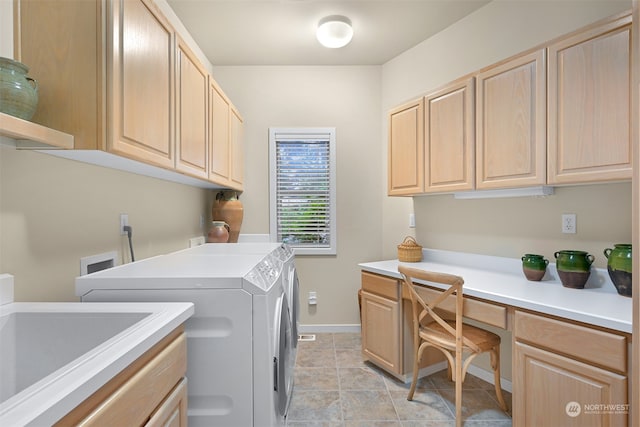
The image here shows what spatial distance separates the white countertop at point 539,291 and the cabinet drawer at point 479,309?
0.04 m

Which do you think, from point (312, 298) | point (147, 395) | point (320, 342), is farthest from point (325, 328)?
point (147, 395)

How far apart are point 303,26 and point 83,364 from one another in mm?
2650

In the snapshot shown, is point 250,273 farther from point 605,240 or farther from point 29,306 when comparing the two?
point 605,240

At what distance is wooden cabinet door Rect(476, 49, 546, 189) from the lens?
64.9 inches

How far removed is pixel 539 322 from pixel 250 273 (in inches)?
51.9

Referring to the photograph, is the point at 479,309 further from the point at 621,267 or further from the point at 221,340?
the point at 221,340

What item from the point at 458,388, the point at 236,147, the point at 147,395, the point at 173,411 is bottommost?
the point at 458,388

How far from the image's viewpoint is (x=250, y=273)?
1211 millimetres

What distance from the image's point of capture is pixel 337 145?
319 centimetres

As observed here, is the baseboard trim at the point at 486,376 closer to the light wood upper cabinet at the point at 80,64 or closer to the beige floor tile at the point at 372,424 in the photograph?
the beige floor tile at the point at 372,424

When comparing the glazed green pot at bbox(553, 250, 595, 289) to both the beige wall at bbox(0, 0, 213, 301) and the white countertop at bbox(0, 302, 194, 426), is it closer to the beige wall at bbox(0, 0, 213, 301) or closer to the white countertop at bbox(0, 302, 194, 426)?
the white countertop at bbox(0, 302, 194, 426)

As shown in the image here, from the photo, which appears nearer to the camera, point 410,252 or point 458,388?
point 458,388

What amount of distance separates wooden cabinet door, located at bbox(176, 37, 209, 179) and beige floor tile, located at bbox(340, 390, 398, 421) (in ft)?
5.87

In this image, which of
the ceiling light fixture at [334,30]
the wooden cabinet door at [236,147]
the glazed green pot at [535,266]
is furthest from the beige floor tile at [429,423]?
the ceiling light fixture at [334,30]
